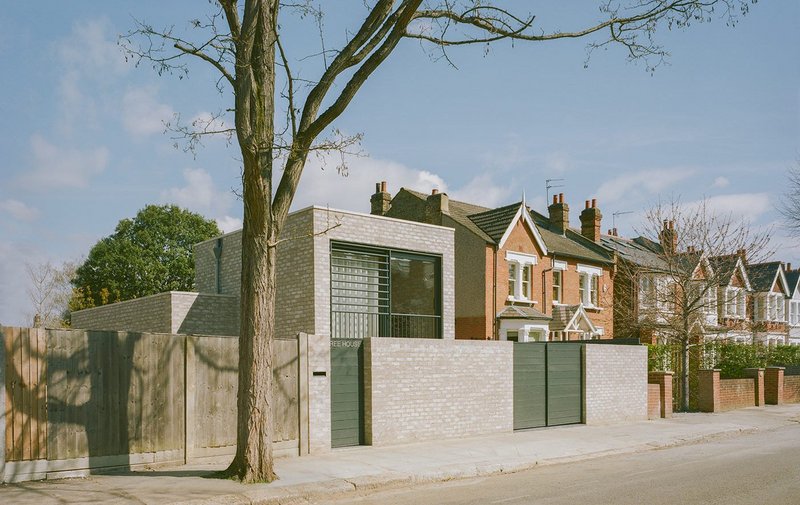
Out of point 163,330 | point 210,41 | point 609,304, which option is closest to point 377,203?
point 609,304

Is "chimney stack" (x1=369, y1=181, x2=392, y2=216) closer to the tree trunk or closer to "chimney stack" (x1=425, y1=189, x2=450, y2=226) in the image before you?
"chimney stack" (x1=425, y1=189, x2=450, y2=226)

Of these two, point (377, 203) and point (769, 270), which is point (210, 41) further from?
point (769, 270)

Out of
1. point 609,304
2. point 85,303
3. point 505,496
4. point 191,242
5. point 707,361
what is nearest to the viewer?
point 505,496

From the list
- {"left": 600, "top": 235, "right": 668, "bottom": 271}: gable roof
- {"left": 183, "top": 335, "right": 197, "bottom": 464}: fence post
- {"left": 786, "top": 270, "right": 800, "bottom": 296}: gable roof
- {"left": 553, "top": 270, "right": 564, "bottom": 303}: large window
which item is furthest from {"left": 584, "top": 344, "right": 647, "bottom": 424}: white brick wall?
{"left": 786, "top": 270, "right": 800, "bottom": 296}: gable roof

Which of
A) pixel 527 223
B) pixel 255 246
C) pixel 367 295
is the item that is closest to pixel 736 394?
pixel 527 223

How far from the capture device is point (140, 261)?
152 ft

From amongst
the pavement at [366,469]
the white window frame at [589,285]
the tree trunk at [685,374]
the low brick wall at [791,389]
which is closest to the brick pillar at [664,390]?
the tree trunk at [685,374]

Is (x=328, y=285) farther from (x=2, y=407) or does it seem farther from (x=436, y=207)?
(x=436, y=207)

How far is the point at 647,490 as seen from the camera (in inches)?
404

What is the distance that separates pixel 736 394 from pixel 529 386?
1251 cm

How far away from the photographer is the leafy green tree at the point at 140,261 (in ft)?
151

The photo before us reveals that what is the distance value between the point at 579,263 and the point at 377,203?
33.3 ft

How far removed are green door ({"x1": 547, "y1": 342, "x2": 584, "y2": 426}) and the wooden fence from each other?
25.7ft

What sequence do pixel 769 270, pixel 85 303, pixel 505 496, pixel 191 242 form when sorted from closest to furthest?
pixel 505 496
pixel 85 303
pixel 191 242
pixel 769 270
